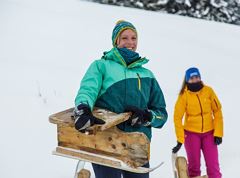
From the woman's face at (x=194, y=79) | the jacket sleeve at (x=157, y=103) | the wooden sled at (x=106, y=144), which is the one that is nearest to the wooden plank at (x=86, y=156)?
the wooden sled at (x=106, y=144)

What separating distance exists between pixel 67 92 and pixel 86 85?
524 centimetres

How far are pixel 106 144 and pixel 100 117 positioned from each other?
16cm

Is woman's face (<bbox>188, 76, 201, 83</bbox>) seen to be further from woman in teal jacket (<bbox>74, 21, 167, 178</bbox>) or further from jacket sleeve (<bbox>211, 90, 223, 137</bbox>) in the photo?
woman in teal jacket (<bbox>74, 21, 167, 178</bbox>)

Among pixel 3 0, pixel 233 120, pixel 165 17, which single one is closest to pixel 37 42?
pixel 3 0

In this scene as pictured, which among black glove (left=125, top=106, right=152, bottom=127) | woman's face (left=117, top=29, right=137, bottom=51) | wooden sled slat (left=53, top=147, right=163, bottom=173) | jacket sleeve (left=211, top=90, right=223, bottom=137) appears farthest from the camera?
jacket sleeve (left=211, top=90, right=223, bottom=137)

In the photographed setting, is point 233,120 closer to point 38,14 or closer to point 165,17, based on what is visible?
point 38,14

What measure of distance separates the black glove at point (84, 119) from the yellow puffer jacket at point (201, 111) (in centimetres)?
265

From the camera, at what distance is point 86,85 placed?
→ 2.54 m

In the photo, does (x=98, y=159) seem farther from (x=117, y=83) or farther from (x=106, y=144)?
(x=117, y=83)

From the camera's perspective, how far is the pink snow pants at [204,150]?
4871 mm

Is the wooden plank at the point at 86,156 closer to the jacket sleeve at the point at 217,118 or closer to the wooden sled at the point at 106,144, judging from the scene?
the wooden sled at the point at 106,144

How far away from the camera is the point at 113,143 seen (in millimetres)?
2443

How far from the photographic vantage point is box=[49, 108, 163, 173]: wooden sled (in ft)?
7.80

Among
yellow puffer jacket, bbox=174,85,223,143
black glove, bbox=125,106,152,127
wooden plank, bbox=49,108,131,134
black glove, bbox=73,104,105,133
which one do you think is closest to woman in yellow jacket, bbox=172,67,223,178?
yellow puffer jacket, bbox=174,85,223,143
